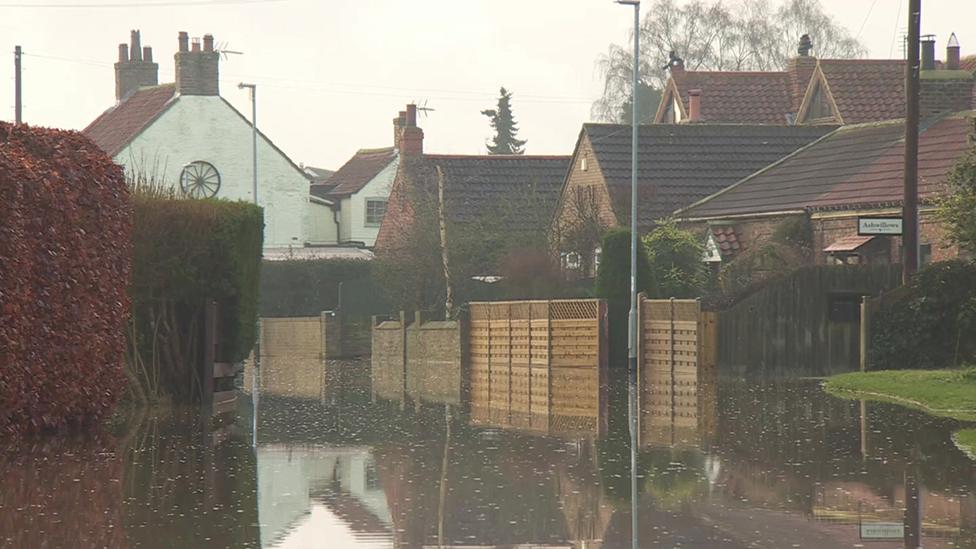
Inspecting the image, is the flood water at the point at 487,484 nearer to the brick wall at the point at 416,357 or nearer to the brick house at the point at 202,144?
the brick wall at the point at 416,357

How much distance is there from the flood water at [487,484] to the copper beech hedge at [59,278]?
607 millimetres

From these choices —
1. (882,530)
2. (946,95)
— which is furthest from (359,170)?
(882,530)

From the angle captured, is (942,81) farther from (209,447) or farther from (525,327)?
(209,447)

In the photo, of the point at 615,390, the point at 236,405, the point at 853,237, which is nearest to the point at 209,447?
the point at 236,405

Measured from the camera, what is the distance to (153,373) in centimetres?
2634

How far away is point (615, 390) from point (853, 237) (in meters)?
12.5

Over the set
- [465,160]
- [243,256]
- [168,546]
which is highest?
[465,160]

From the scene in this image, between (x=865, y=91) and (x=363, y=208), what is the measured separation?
25.0 metres

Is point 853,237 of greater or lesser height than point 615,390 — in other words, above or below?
above

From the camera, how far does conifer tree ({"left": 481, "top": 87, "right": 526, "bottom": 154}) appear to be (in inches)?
4550

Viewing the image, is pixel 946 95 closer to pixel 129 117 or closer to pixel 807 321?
pixel 807 321

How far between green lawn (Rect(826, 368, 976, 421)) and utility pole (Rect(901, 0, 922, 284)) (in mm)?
3137

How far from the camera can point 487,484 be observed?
15625 mm

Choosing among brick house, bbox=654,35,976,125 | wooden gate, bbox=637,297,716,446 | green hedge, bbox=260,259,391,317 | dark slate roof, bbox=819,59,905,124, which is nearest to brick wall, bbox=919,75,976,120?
brick house, bbox=654,35,976,125
